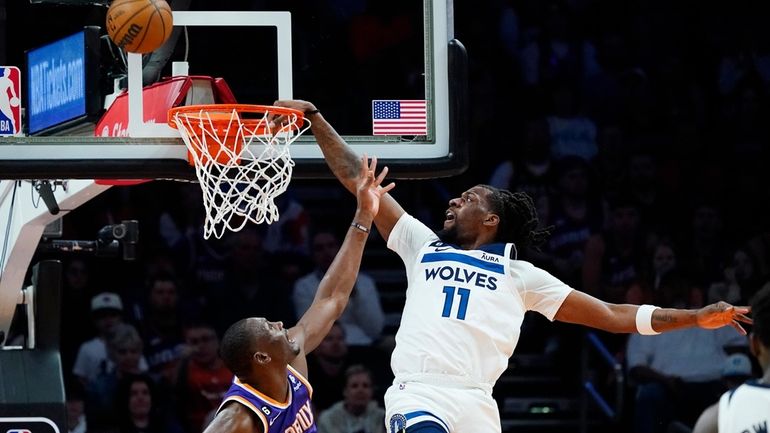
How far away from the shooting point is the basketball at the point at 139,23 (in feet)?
19.8

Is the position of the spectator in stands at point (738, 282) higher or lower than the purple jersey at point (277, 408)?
higher

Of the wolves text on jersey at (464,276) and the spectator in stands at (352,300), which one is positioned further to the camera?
the spectator in stands at (352,300)

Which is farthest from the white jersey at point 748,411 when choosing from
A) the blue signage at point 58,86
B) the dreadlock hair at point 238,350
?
the blue signage at point 58,86

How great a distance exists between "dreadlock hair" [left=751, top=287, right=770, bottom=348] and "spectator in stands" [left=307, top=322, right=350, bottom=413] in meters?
6.54

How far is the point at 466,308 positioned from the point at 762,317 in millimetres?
2054

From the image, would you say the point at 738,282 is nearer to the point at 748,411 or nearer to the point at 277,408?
the point at 277,408

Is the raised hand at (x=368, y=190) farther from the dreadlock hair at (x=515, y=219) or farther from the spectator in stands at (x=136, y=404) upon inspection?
the spectator in stands at (x=136, y=404)

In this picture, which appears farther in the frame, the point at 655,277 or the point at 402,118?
the point at 655,277

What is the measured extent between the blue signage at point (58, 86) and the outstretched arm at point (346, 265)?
4.78 ft

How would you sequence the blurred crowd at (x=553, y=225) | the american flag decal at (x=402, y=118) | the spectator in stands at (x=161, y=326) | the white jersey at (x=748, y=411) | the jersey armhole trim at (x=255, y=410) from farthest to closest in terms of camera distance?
the spectator in stands at (x=161, y=326) < the blurred crowd at (x=553, y=225) < the american flag decal at (x=402, y=118) < the jersey armhole trim at (x=255, y=410) < the white jersey at (x=748, y=411)

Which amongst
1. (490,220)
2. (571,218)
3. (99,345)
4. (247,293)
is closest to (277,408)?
(490,220)

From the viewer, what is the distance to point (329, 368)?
422 inches

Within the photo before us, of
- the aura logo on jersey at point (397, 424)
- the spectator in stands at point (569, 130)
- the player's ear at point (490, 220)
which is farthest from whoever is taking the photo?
the spectator in stands at point (569, 130)

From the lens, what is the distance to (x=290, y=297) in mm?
11000
